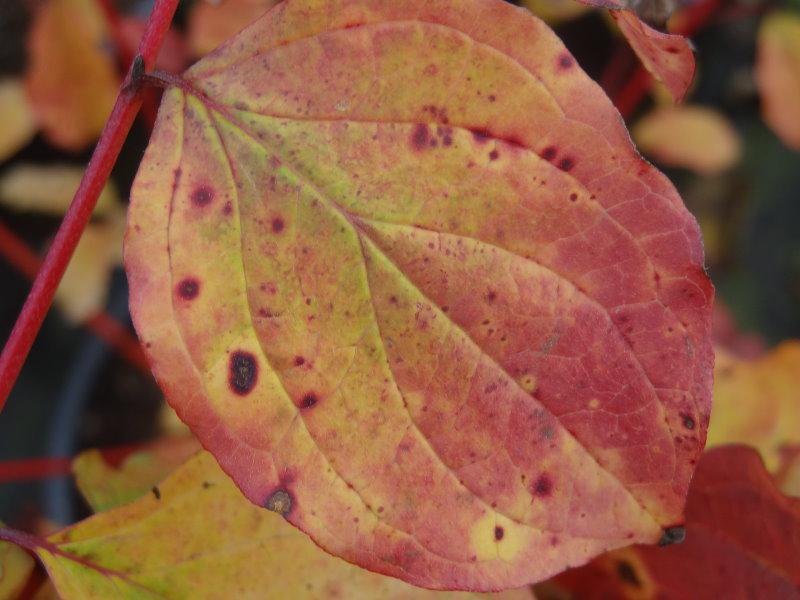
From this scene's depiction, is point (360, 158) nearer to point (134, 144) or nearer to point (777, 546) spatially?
point (777, 546)

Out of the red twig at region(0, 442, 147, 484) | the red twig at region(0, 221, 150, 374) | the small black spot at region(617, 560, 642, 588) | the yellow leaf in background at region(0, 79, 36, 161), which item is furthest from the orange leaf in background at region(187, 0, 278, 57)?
the small black spot at region(617, 560, 642, 588)

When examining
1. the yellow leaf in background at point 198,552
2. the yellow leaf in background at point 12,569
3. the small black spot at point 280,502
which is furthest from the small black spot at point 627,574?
the yellow leaf in background at point 12,569

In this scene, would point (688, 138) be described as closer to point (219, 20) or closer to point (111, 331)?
point (219, 20)

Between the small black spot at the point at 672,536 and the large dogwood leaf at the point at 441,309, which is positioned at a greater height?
the large dogwood leaf at the point at 441,309

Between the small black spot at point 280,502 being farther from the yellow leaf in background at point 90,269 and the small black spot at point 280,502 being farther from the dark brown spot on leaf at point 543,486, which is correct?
the yellow leaf in background at point 90,269

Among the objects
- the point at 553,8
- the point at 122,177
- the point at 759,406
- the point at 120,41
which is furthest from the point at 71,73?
the point at 759,406

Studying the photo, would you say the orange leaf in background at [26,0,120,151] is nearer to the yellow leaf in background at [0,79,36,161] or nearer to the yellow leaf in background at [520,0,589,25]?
the yellow leaf in background at [0,79,36,161]

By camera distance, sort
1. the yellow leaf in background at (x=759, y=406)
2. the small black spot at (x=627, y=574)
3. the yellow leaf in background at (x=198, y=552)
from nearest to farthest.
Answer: the yellow leaf in background at (x=198, y=552)
the small black spot at (x=627, y=574)
the yellow leaf in background at (x=759, y=406)
